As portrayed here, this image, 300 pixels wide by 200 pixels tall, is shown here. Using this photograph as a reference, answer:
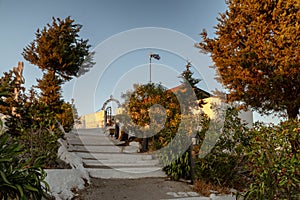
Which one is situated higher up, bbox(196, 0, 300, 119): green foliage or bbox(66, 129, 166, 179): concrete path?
bbox(196, 0, 300, 119): green foliage

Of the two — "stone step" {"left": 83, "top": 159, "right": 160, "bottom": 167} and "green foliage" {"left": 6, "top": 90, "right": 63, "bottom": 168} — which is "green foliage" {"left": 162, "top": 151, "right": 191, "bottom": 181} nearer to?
"stone step" {"left": 83, "top": 159, "right": 160, "bottom": 167}

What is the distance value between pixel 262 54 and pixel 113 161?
6.52 m

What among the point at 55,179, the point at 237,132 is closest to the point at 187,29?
the point at 237,132

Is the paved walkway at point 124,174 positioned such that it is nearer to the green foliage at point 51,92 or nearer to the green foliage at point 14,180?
the green foliage at point 51,92

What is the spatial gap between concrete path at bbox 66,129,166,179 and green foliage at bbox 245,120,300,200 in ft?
9.96

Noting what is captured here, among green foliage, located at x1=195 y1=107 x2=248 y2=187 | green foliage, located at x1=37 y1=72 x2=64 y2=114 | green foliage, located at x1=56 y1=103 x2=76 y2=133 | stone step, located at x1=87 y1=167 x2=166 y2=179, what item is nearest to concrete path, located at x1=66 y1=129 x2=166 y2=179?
stone step, located at x1=87 y1=167 x2=166 y2=179

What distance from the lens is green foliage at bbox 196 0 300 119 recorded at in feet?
28.4

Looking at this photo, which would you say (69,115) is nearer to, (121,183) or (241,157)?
(121,183)

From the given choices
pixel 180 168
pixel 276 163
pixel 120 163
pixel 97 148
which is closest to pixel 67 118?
pixel 97 148

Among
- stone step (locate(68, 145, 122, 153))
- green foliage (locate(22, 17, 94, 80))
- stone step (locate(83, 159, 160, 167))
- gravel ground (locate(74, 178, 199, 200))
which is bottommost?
gravel ground (locate(74, 178, 199, 200))

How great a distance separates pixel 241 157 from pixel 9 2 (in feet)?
22.4

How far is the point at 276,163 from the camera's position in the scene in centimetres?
265

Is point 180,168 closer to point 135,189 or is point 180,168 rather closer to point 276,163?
point 135,189

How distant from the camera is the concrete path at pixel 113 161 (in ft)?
18.0
